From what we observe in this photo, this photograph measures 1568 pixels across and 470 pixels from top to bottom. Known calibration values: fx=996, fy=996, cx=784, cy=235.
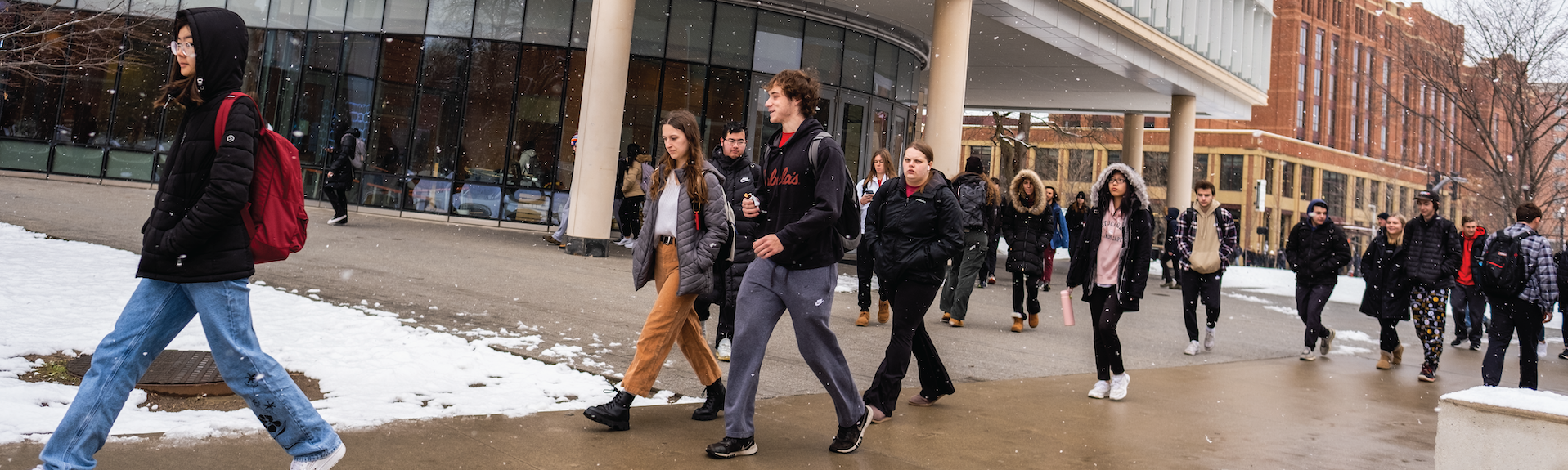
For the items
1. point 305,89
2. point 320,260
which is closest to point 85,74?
point 305,89

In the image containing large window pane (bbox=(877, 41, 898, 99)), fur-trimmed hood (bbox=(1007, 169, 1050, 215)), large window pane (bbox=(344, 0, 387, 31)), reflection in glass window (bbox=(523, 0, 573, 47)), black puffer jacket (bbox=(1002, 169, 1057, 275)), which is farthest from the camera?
large window pane (bbox=(877, 41, 898, 99))

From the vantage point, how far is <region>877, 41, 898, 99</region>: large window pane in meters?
21.5

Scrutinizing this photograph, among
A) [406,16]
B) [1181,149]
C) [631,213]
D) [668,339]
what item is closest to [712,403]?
[668,339]

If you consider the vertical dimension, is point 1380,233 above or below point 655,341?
above

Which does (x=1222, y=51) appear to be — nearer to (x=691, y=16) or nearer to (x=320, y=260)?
(x=691, y=16)

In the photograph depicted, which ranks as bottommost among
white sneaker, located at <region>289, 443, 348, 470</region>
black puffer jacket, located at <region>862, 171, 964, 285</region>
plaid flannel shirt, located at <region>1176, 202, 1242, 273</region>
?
white sneaker, located at <region>289, 443, 348, 470</region>

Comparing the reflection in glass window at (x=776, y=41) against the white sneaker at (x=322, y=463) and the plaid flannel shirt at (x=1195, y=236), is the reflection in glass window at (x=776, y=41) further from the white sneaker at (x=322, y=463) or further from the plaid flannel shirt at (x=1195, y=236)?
the white sneaker at (x=322, y=463)

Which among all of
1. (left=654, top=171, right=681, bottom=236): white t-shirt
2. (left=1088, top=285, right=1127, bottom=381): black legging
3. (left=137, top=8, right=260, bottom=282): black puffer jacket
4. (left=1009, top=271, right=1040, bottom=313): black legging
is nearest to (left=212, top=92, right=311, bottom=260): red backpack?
(left=137, top=8, right=260, bottom=282): black puffer jacket

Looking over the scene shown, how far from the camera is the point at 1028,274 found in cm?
1109

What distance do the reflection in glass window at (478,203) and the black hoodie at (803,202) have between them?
16686 millimetres

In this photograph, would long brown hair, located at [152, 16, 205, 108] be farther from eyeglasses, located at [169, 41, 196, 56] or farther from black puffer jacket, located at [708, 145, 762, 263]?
black puffer jacket, located at [708, 145, 762, 263]

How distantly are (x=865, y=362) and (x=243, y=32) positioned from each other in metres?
5.28

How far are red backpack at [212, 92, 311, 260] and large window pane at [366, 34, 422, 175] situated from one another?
18169mm

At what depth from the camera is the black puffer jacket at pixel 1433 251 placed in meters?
9.48
